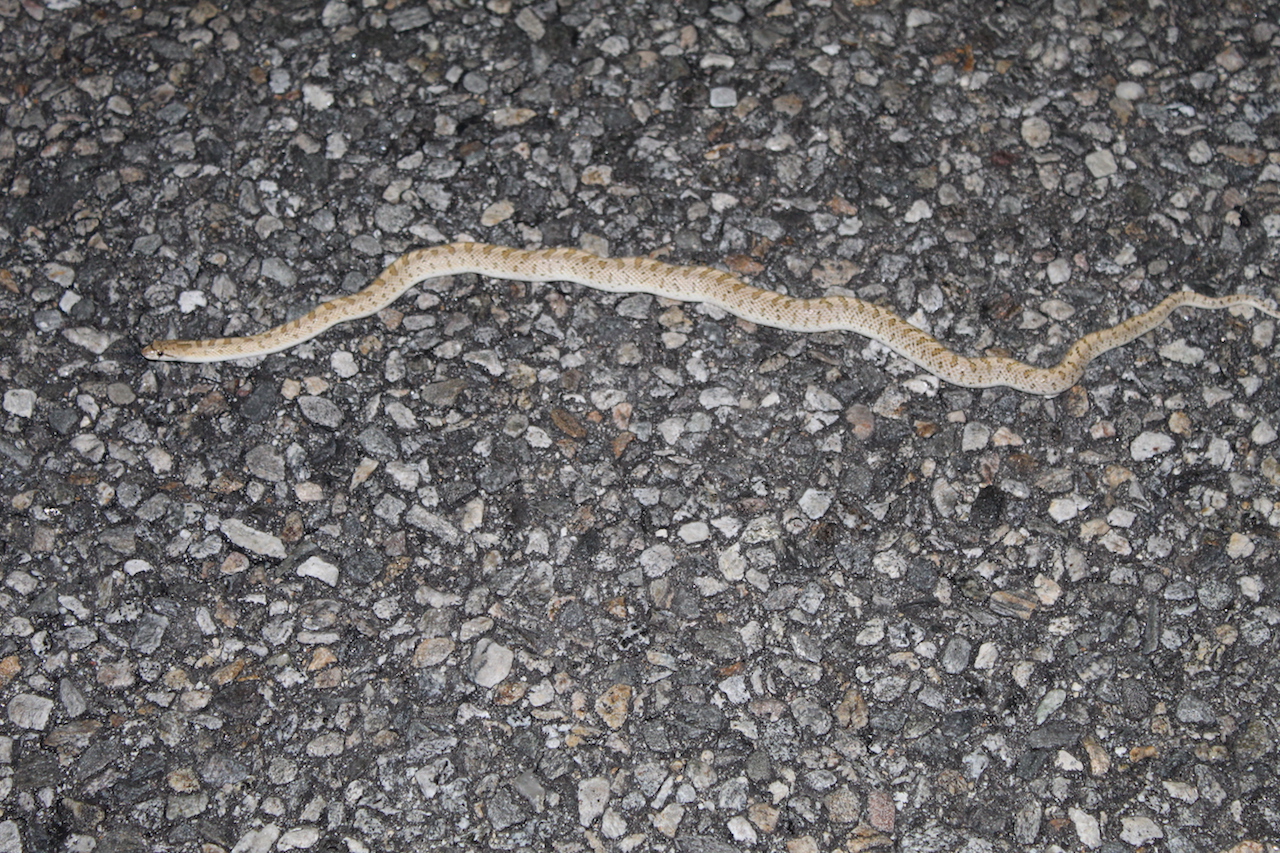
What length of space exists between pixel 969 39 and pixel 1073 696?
16.7 feet

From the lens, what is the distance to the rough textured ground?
4805 millimetres

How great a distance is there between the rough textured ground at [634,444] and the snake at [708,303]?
13cm

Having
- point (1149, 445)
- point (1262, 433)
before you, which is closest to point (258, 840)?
point (1149, 445)

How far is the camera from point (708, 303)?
6.58m

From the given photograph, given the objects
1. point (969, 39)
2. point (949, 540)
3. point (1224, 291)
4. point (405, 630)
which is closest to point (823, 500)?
point (949, 540)

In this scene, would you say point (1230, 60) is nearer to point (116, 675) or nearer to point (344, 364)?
point (344, 364)

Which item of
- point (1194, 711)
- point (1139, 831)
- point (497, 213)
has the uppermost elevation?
point (497, 213)

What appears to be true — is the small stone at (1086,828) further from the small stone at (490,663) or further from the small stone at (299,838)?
the small stone at (299,838)

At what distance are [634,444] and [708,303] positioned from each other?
1206 mm

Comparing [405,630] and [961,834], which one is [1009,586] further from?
[405,630]

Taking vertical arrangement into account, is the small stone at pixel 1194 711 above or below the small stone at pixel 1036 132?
below

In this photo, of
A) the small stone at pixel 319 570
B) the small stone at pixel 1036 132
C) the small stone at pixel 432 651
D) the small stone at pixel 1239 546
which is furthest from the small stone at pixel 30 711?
the small stone at pixel 1036 132

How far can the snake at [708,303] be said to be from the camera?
6.21 metres

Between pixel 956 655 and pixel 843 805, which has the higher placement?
pixel 956 655
